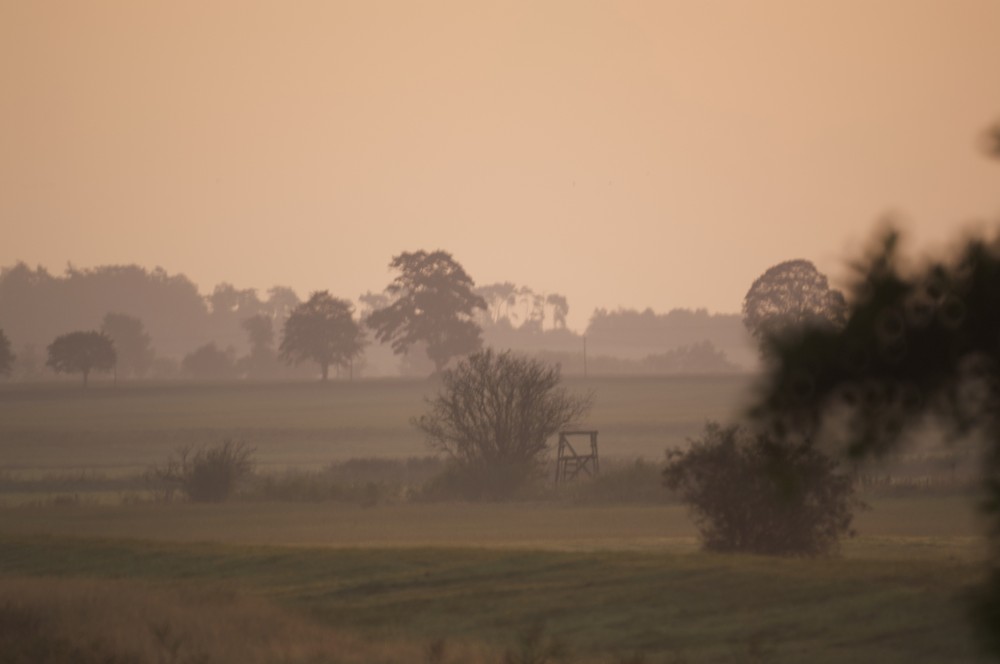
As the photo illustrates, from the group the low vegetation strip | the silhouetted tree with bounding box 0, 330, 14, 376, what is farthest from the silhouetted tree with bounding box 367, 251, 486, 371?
the low vegetation strip

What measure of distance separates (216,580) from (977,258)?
22.0m

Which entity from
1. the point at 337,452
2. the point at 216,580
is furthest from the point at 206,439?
the point at 216,580

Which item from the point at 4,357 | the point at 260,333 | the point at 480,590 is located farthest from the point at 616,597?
the point at 260,333

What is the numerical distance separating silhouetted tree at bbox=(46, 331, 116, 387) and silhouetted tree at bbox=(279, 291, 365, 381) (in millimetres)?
18109

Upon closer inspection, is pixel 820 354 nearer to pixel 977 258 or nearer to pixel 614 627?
pixel 977 258

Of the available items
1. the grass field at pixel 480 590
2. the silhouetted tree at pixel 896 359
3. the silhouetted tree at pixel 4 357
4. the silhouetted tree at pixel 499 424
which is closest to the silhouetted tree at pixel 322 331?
the silhouetted tree at pixel 4 357

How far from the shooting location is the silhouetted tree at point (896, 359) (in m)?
4.69

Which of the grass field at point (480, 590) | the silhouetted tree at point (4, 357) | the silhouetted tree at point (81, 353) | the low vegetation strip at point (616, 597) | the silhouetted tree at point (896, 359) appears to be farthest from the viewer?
the silhouetted tree at point (4, 357)

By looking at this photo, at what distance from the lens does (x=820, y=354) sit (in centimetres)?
484

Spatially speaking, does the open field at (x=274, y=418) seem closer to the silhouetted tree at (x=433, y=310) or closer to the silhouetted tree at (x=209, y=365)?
the silhouetted tree at (x=433, y=310)

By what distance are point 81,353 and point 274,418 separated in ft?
123

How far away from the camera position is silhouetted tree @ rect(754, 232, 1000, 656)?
4.69m

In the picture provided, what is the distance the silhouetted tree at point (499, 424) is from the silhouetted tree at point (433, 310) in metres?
58.4

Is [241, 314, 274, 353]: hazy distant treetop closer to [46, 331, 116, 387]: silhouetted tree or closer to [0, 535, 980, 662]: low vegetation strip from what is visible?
[46, 331, 116, 387]: silhouetted tree
